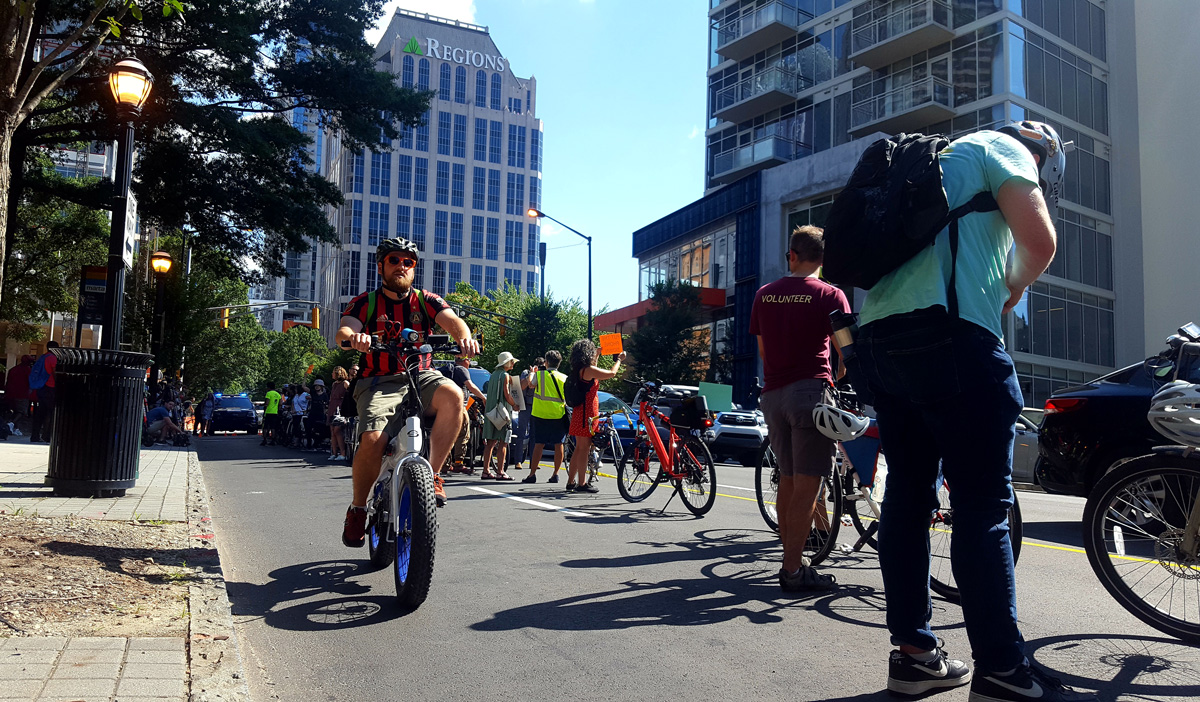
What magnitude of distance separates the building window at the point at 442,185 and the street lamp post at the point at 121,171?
4795 inches

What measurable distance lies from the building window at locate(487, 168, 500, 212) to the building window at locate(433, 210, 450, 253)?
6477 millimetres

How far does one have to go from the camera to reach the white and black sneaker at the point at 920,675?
302 cm

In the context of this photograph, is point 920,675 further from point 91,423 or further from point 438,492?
point 91,423

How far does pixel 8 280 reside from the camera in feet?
93.2

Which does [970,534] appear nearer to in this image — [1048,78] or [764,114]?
[1048,78]

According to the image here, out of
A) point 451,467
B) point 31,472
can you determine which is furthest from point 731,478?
point 31,472

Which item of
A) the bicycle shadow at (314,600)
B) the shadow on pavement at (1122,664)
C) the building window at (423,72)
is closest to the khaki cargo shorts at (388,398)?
the bicycle shadow at (314,600)

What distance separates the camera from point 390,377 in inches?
193

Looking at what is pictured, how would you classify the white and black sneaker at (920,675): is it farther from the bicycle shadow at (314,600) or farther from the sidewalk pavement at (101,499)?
the sidewalk pavement at (101,499)

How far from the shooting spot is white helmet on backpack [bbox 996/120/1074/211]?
3234mm

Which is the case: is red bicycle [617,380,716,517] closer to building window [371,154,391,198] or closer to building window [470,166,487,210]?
building window [371,154,391,198]

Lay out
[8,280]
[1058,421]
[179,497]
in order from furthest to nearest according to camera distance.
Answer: [8,280] < [179,497] < [1058,421]

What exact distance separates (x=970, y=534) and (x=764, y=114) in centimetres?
4312

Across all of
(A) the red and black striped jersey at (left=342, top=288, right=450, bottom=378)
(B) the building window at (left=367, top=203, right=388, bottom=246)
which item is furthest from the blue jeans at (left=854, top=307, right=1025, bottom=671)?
(B) the building window at (left=367, top=203, right=388, bottom=246)
